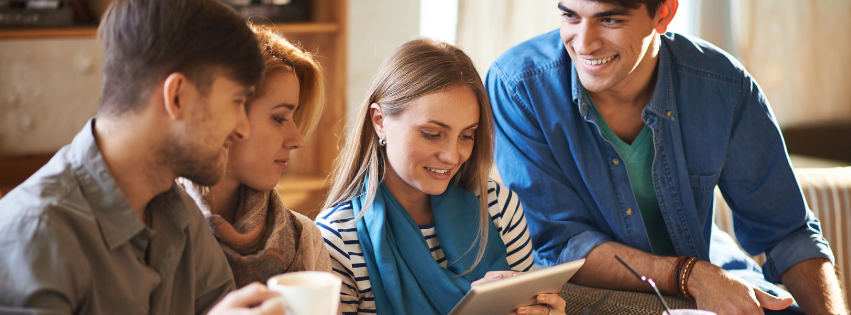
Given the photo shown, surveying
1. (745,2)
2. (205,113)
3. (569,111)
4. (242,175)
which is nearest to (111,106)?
(205,113)

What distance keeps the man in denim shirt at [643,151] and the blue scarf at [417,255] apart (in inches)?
11.2

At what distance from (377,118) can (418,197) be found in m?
0.22

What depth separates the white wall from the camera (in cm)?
262

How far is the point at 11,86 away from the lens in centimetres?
228

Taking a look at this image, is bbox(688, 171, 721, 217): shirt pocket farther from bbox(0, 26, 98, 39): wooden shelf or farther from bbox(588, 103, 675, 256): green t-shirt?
bbox(0, 26, 98, 39): wooden shelf

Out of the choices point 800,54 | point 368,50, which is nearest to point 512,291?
point 368,50

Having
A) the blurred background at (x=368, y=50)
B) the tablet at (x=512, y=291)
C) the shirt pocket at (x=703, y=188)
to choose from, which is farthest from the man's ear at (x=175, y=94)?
the shirt pocket at (x=703, y=188)

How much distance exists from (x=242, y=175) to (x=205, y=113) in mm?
332

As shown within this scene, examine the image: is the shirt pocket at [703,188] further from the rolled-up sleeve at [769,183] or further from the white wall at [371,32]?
the white wall at [371,32]

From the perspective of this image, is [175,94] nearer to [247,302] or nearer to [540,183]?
[247,302]

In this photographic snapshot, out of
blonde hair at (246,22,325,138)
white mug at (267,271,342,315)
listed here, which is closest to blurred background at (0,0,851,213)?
blonde hair at (246,22,325,138)

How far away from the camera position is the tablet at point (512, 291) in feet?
3.39

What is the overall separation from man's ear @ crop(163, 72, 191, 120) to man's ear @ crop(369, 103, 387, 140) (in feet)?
2.19

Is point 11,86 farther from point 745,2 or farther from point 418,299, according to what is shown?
point 745,2
